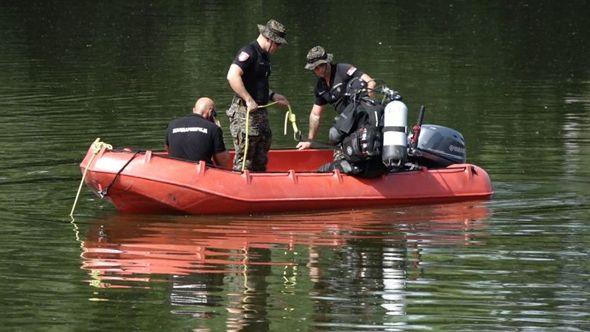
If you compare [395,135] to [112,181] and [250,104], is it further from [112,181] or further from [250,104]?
[112,181]

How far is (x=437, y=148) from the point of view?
1498cm

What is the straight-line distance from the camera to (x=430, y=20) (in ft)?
124

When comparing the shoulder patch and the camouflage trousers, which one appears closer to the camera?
the shoulder patch

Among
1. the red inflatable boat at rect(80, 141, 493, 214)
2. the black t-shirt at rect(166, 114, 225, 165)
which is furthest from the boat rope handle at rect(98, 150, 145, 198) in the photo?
the black t-shirt at rect(166, 114, 225, 165)

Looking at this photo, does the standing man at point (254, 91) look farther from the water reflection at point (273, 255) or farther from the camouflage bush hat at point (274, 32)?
the water reflection at point (273, 255)

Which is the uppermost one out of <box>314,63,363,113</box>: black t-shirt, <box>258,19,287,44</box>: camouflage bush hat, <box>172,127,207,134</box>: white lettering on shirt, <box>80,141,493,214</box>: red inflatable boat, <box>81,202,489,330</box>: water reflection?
<box>258,19,287,44</box>: camouflage bush hat

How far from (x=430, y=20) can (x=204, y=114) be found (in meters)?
24.4

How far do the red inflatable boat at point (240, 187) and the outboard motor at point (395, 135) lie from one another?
0.61m

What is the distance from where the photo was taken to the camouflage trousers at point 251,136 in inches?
560

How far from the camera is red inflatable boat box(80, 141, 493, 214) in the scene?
1360cm

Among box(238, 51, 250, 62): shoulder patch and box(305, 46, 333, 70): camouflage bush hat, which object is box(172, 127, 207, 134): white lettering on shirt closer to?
box(238, 51, 250, 62): shoulder patch

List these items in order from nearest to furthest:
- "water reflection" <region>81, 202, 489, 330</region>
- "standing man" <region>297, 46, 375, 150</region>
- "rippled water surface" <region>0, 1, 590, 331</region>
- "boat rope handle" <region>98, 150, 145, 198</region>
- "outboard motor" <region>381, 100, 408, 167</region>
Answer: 1. "rippled water surface" <region>0, 1, 590, 331</region>
2. "water reflection" <region>81, 202, 489, 330</region>
3. "boat rope handle" <region>98, 150, 145, 198</region>
4. "outboard motor" <region>381, 100, 408, 167</region>
5. "standing man" <region>297, 46, 375, 150</region>

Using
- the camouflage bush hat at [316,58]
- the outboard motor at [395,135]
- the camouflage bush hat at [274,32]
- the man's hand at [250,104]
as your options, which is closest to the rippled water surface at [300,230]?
the outboard motor at [395,135]

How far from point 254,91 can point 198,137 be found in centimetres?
80
